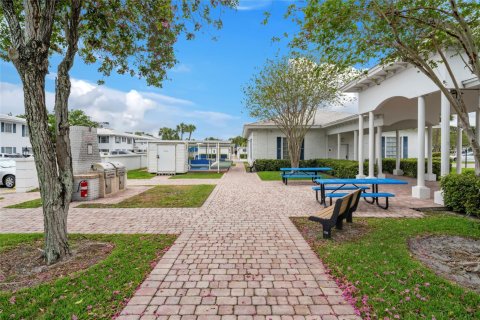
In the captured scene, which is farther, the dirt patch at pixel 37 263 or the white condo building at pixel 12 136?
the white condo building at pixel 12 136

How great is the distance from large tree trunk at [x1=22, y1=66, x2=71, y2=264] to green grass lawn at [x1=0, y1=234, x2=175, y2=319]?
780 mm

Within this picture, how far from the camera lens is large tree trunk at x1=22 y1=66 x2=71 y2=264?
3.71 m

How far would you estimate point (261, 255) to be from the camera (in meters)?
4.32

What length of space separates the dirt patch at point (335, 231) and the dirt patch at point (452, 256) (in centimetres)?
93

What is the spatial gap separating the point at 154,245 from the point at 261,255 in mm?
1898

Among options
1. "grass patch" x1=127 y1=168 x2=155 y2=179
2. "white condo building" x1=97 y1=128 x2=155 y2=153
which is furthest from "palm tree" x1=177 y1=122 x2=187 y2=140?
"grass patch" x1=127 y1=168 x2=155 y2=179

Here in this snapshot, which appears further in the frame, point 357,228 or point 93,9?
point 357,228

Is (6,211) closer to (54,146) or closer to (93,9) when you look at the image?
(54,146)

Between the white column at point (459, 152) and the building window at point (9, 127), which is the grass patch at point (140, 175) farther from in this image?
the building window at point (9, 127)

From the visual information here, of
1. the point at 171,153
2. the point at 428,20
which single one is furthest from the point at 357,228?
the point at 171,153

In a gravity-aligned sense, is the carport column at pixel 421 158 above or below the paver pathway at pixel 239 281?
above

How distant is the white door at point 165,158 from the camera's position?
1992 cm

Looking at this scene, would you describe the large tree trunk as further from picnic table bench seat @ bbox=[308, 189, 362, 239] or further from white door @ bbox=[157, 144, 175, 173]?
white door @ bbox=[157, 144, 175, 173]

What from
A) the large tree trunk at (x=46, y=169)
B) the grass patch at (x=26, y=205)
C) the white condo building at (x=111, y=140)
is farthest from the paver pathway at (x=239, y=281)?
the white condo building at (x=111, y=140)
